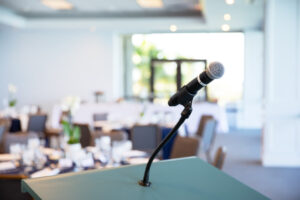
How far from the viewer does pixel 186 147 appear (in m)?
4.56

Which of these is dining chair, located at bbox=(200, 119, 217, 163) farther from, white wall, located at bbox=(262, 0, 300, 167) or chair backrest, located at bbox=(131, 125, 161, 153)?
white wall, located at bbox=(262, 0, 300, 167)

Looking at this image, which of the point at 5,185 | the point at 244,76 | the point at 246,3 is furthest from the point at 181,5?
the point at 5,185

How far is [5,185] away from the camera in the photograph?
9.22ft

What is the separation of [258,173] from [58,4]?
6.57 m

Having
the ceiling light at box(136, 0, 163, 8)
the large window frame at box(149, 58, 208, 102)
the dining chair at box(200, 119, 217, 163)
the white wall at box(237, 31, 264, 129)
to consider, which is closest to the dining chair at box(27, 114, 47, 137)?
the dining chair at box(200, 119, 217, 163)

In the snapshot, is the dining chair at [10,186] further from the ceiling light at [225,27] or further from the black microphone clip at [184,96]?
the ceiling light at [225,27]

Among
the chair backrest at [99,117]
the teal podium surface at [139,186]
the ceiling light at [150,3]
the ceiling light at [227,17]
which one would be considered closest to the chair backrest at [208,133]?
the chair backrest at [99,117]

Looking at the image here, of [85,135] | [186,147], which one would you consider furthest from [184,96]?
[85,135]

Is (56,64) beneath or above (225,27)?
beneath

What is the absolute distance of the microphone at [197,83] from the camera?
1.11m

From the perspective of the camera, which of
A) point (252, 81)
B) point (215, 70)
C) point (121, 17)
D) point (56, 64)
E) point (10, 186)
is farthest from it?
point (56, 64)

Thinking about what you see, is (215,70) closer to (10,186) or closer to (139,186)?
(139,186)

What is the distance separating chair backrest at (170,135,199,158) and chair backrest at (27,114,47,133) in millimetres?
3908

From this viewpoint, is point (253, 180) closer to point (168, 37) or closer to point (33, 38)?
point (168, 37)
